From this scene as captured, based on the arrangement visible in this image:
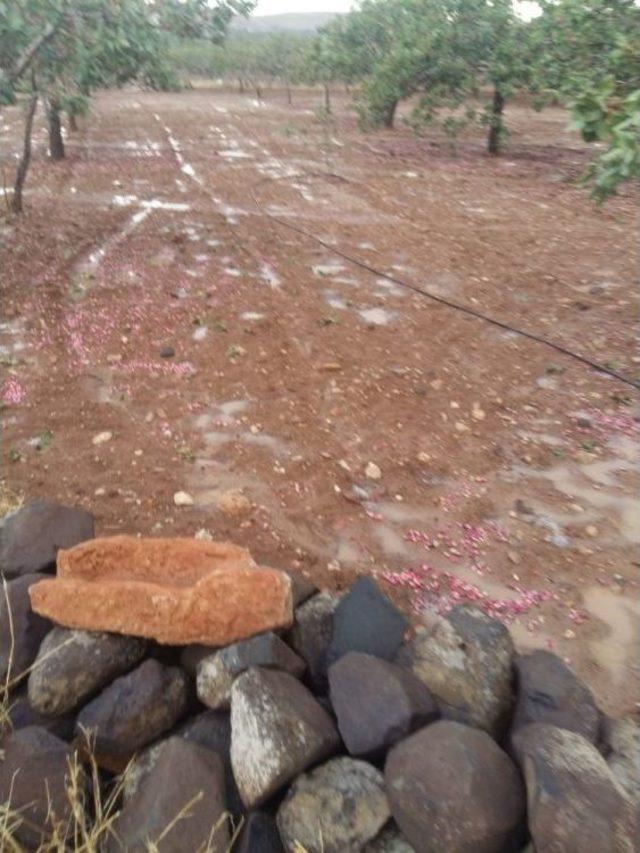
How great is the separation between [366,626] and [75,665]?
98 cm

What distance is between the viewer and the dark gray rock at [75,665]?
2145mm

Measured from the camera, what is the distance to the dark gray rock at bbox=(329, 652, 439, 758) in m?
1.97

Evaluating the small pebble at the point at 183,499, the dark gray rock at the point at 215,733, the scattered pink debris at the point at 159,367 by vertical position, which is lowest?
the scattered pink debris at the point at 159,367

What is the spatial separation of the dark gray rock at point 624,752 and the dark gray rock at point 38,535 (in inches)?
79.9

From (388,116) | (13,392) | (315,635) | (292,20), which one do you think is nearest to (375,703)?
(315,635)

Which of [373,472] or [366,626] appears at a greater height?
[366,626]

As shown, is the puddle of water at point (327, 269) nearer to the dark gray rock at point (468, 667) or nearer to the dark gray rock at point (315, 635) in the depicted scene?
the dark gray rock at point (315, 635)


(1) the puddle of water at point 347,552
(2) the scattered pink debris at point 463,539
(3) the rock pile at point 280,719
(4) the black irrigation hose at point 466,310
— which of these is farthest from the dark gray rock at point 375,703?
(4) the black irrigation hose at point 466,310

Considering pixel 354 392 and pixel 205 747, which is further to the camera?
pixel 354 392

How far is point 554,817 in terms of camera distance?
5.51 ft

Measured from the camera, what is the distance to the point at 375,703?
202 cm

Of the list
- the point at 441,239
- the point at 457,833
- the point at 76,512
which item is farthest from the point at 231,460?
the point at 441,239

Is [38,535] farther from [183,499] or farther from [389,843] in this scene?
[389,843]

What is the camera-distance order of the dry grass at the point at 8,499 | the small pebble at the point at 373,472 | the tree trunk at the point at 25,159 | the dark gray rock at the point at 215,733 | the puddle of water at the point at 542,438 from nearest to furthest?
1. the dark gray rock at the point at 215,733
2. the dry grass at the point at 8,499
3. the small pebble at the point at 373,472
4. the puddle of water at the point at 542,438
5. the tree trunk at the point at 25,159
